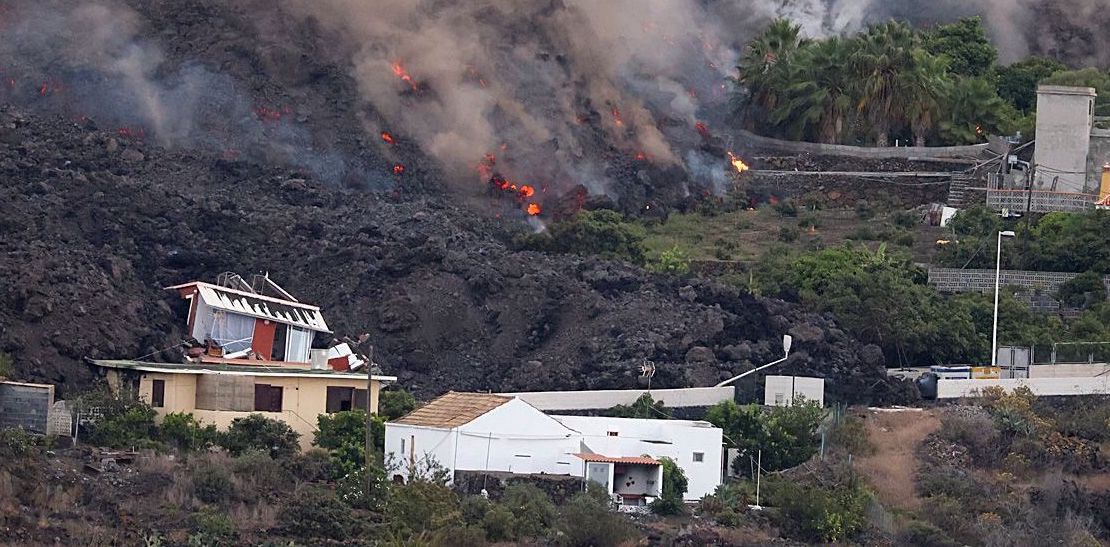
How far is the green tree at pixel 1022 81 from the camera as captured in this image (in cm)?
12294

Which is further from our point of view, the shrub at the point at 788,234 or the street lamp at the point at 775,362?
the shrub at the point at 788,234

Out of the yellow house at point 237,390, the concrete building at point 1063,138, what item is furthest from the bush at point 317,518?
the concrete building at point 1063,138

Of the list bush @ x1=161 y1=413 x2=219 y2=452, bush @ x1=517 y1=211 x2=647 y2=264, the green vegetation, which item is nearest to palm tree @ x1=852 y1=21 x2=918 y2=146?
bush @ x1=517 y1=211 x2=647 y2=264

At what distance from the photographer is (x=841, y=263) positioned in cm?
9494

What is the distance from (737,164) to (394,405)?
32.9 m

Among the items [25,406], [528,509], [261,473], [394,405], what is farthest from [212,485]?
[394,405]

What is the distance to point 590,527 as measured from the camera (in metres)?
68.8

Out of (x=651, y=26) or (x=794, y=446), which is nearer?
(x=794, y=446)

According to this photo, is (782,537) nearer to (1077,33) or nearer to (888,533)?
(888,533)

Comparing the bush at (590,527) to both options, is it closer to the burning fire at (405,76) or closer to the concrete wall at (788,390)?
the concrete wall at (788,390)

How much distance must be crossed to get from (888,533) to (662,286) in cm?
1723

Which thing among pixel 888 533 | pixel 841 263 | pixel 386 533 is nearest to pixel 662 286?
pixel 841 263

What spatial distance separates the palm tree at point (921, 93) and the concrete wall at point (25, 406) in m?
44.3

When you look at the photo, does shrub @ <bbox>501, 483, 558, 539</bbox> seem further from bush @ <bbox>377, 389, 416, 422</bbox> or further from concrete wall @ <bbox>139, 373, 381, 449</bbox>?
concrete wall @ <bbox>139, 373, 381, 449</bbox>
